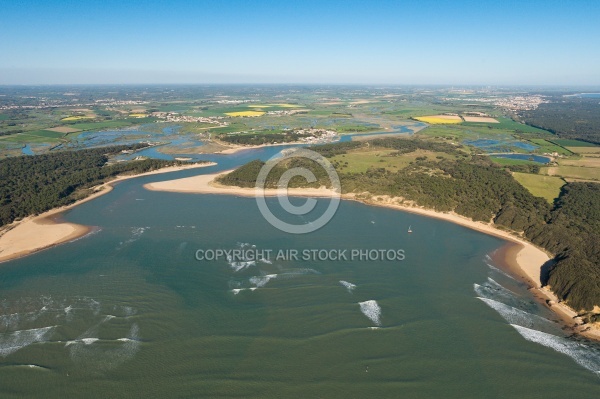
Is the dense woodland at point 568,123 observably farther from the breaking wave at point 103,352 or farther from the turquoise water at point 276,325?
the breaking wave at point 103,352

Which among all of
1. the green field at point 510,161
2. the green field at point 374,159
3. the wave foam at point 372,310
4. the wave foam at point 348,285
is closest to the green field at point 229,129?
the green field at point 374,159

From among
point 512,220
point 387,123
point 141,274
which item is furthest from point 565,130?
point 141,274

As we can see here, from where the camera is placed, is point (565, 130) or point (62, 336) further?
point (565, 130)

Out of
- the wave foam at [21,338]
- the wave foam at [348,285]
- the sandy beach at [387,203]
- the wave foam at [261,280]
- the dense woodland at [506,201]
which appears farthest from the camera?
the sandy beach at [387,203]

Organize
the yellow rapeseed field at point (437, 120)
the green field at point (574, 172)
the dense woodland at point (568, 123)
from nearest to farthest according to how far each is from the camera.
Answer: the green field at point (574, 172) < the dense woodland at point (568, 123) < the yellow rapeseed field at point (437, 120)

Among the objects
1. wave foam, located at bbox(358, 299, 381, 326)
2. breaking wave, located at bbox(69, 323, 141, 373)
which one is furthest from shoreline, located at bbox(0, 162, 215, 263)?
wave foam, located at bbox(358, 299, 381, 326)

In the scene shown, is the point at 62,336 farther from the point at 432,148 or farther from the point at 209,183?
the point at 432,148

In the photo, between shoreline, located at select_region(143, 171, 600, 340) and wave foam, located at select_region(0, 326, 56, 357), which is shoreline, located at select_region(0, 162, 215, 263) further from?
shoreline, located at select_region(143, 171, 600, 340)
